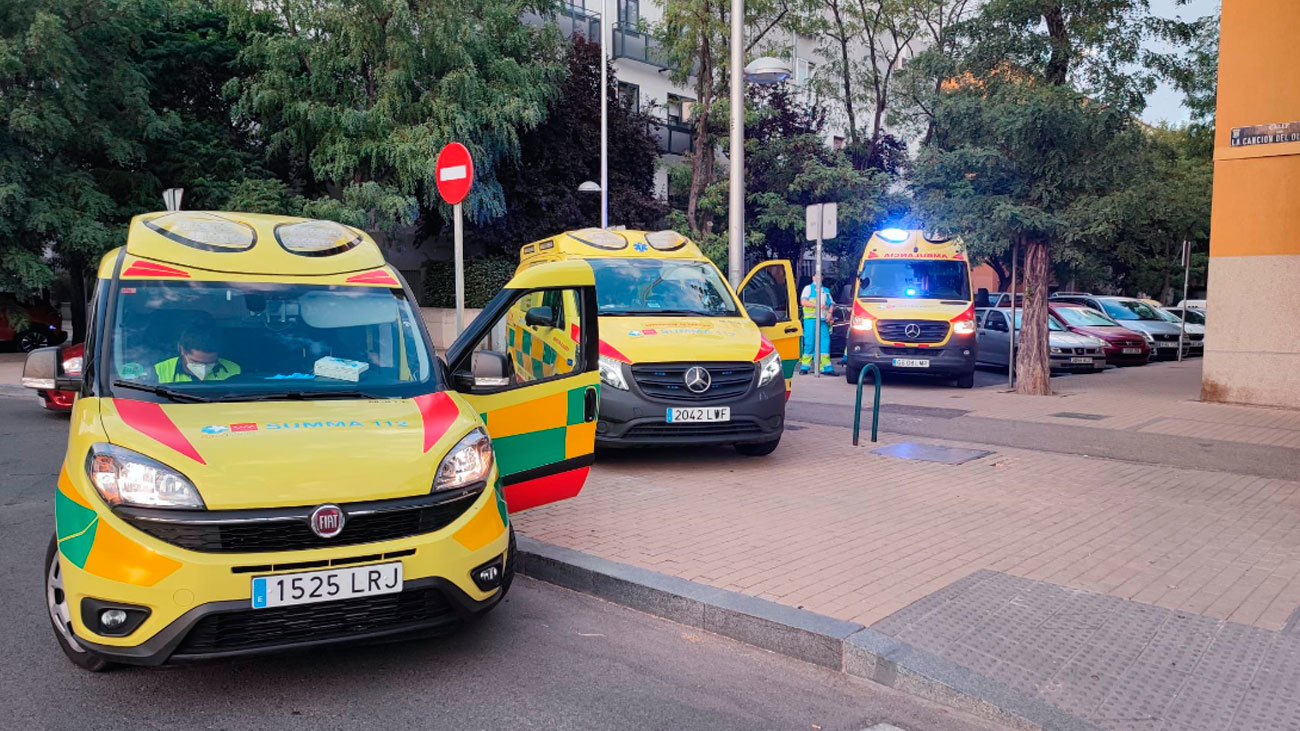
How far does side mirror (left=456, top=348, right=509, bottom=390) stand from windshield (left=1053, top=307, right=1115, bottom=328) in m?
19.3

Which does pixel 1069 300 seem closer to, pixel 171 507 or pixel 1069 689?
pixel 1069 689

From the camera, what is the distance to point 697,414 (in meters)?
8.17

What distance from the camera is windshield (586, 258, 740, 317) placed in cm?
930

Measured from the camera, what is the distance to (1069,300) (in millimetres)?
24062

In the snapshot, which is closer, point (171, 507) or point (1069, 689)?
point (171, 507)

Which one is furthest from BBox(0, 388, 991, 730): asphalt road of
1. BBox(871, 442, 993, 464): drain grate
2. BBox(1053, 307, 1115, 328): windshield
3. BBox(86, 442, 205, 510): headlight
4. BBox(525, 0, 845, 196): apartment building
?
BBox(525, 0, 845, 196): apartment building

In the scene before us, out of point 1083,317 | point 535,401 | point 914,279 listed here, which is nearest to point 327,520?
point 535,401

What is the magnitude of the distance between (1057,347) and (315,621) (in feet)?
63.8

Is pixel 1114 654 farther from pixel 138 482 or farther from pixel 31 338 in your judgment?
pixel 31 338

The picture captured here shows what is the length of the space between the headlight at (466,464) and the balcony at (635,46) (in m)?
26.2

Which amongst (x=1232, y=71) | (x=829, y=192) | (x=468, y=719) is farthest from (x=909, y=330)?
(x=468, y=719)

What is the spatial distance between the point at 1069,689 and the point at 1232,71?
12511mm

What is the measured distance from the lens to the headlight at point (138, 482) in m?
3.52

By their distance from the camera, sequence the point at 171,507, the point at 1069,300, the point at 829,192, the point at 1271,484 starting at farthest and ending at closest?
the point at 829,192 → the point at 1069,300 → the point at 1271,484 → the point at 171,507
